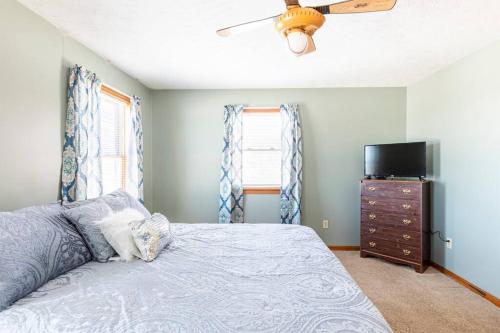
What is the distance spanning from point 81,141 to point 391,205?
3.53 metres

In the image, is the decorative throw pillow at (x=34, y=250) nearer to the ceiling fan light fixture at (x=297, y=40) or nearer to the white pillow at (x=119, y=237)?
the white pillow at (x=119, y=237)

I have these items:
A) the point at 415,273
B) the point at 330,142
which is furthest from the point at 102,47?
the point at 415,273

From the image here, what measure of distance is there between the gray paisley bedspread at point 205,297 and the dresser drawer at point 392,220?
2083 millimetres

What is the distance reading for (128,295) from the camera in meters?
1.23

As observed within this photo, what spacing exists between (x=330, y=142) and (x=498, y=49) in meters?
2.04

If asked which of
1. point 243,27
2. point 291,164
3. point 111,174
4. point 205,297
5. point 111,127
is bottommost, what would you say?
point 205,297

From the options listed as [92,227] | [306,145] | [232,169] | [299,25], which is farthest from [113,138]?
[299,25]

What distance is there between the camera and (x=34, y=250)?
134cm

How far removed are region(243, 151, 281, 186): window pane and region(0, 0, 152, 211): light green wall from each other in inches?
96.0

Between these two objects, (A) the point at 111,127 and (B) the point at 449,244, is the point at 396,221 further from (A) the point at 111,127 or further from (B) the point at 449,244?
(A) the point at 111,127

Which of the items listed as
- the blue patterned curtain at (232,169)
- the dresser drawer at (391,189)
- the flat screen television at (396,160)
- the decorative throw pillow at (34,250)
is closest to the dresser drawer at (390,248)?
the dresser drawer at (391,189)

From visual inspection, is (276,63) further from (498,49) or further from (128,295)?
(128,295)

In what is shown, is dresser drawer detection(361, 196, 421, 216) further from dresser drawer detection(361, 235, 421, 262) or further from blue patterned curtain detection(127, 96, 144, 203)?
blue patterned curtain detection(127, 96, 144, 203)

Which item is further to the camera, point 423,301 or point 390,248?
point 390,248
